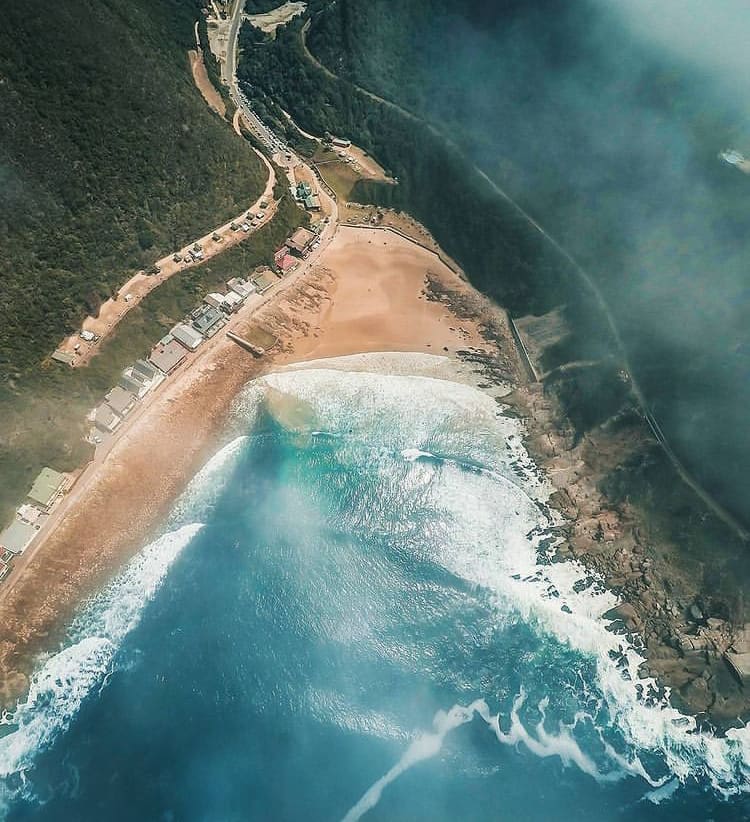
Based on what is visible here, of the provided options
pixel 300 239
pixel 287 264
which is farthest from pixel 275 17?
pixel 287 264

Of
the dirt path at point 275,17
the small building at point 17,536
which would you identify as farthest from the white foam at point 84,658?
the dirt path at point 275,17

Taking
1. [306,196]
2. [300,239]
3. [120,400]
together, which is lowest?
[120,400]

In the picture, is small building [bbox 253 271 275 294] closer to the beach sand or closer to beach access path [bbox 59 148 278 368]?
the beach sand

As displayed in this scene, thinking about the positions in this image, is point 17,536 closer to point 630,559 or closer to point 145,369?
point 145,369

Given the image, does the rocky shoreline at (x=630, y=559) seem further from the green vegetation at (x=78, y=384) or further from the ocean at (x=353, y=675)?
the green vegetation at (x=78, y=384)

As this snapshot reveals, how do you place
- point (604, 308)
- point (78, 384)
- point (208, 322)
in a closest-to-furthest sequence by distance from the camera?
point (78, 384), point (604, 308), point (208, 322)

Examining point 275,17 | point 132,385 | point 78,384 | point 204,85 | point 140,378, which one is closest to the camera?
point 78,384

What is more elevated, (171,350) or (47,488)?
(171,350)
